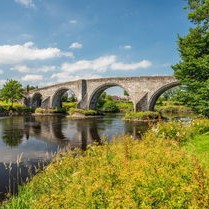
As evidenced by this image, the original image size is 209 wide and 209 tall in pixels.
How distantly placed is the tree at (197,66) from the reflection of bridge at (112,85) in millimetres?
28091

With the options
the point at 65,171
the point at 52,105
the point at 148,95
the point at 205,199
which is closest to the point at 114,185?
the point at 205,199

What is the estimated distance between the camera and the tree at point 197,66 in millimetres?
17859

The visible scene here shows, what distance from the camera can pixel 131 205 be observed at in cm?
498

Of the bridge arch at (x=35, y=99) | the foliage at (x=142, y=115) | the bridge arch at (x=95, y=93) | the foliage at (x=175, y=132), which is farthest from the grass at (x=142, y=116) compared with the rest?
the bridge arch at (x=35, y=99)

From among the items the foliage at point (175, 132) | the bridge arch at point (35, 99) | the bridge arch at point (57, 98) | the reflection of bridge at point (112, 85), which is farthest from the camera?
the bridge arch at point (35, 99)

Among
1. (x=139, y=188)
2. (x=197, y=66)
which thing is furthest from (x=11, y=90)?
(x=139, y=188)

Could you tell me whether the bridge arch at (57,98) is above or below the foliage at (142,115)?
above

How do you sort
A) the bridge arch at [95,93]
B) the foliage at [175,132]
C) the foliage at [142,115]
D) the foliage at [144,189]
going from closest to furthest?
the foliage at [144,189] < the foliage at [175,132] < the foliage at [142,115] < the bridge arch at [95,93]

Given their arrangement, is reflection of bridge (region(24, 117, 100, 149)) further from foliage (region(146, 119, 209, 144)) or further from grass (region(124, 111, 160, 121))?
grass (region(124, 111, 160, 121))

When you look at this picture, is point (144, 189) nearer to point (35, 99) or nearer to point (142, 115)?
point (142, 115)

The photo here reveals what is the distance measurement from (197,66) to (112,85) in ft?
145

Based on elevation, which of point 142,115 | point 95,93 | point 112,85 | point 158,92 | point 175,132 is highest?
point 112,85

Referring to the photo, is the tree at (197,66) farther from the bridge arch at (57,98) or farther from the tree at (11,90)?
the tree at (11,90)

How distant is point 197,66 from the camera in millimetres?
18469
